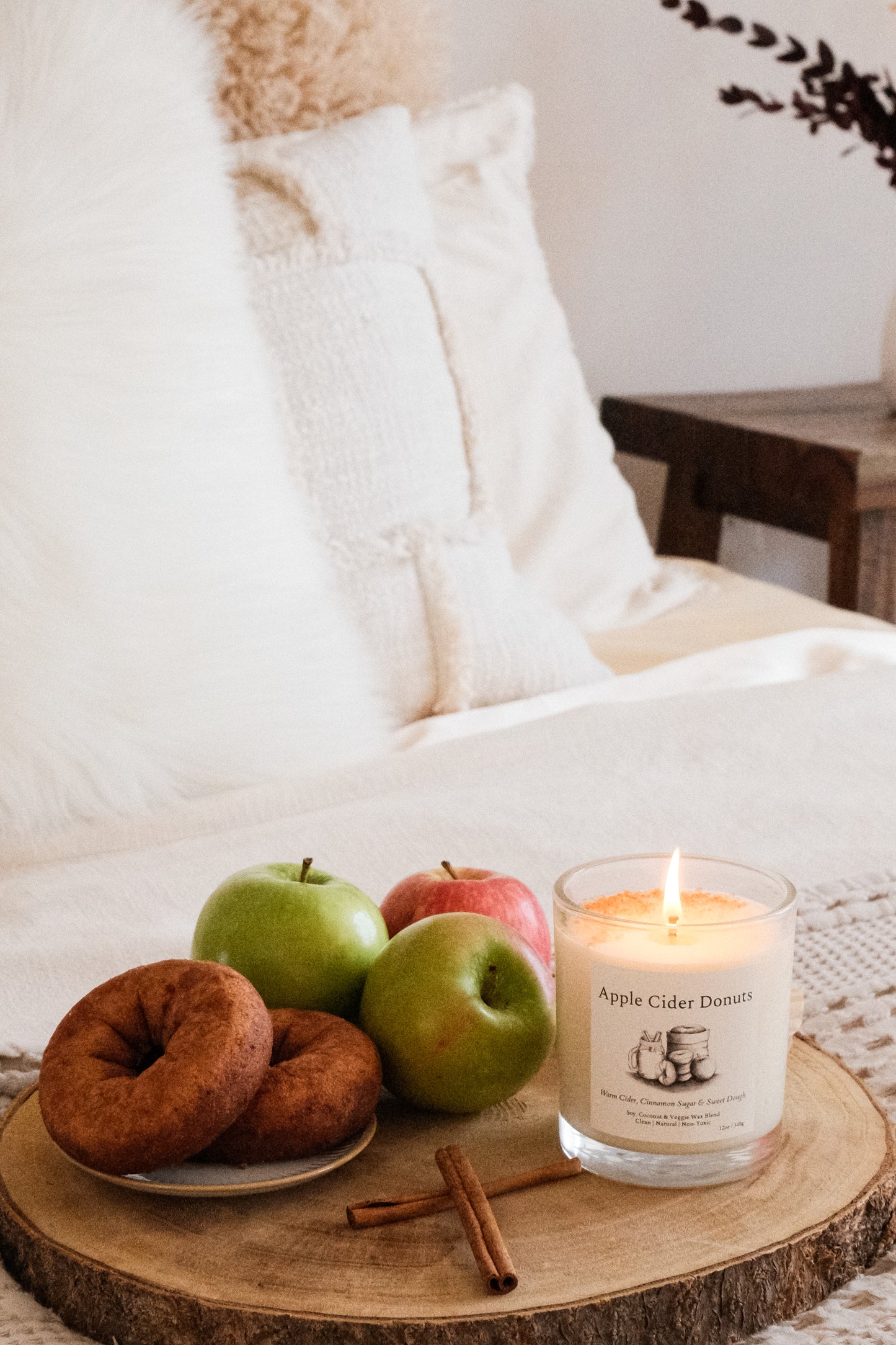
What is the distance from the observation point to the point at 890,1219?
52cm

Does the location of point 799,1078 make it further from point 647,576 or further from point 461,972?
point 647,576

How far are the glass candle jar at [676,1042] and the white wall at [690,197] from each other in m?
1.61

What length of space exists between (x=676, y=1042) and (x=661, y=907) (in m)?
0.06

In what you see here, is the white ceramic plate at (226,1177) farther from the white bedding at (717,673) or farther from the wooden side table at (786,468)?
the wooden side table at (786,468)

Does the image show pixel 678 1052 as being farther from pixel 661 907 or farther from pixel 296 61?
pixel 296 61

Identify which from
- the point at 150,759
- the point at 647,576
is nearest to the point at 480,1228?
the point at 150,759

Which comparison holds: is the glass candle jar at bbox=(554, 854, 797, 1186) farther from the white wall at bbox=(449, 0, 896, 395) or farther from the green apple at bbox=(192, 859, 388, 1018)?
the white wall at bbox=(449, 0, 896, 395)

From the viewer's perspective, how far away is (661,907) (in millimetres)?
553

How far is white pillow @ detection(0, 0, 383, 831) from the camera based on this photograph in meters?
0.93

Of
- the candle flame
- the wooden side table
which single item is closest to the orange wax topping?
the candle flame

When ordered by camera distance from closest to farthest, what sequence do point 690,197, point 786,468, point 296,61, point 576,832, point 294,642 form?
point 576,832, point 294,642, point 296,61, point 786,468, point 690,197

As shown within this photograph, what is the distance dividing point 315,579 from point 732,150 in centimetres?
129

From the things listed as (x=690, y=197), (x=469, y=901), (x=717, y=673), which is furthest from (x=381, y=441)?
(x=690, y=197)

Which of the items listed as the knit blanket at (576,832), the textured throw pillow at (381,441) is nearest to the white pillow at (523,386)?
the textured throw pillow at (381,441)
